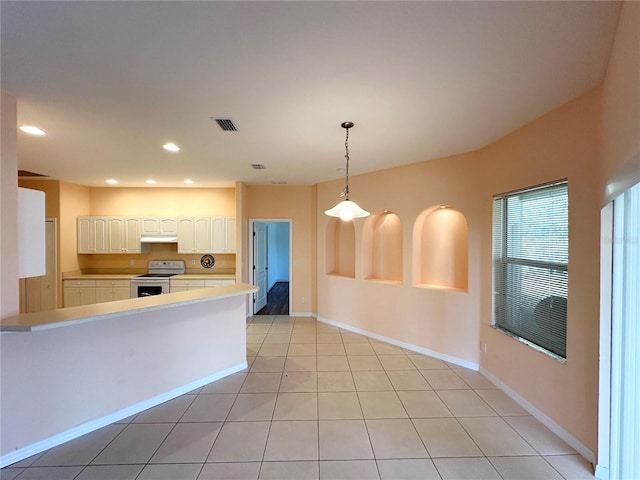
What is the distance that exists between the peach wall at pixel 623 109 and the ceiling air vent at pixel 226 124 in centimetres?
264

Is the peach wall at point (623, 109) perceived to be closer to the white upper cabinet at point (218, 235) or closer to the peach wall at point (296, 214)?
the peach wall at point (296, 214)

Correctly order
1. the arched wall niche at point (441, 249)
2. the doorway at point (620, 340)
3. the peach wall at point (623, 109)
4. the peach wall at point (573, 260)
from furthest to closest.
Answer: the arched wall niche at point (441, 249) < the peach wall at point (573, 260) < the doorway at point (620, 340) < the peach wall at point (623, 109)

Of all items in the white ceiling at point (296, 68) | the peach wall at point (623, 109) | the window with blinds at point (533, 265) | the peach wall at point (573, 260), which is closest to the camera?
the peach wall at point (623, 109)

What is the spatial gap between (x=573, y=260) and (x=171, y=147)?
4.25 m

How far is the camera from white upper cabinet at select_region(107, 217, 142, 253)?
5719 mm

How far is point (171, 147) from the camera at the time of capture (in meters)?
3.29

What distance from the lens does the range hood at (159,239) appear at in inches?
225

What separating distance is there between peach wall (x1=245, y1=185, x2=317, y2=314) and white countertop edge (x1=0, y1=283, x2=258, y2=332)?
270cm

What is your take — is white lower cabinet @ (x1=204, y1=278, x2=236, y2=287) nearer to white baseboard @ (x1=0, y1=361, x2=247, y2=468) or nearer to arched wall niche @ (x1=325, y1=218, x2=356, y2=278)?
arched wall niche @ (x1=325, y1=218, x2=356, y2=278)

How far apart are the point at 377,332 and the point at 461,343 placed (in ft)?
4.43

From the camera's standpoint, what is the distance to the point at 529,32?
1.46m

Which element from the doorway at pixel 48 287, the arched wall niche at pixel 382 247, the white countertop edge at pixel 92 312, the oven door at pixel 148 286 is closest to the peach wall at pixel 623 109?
the arched wall niche at pixel 382 247

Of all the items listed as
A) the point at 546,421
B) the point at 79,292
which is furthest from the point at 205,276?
the point at 546,421

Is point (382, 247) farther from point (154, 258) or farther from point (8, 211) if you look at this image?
point (154, 258)
